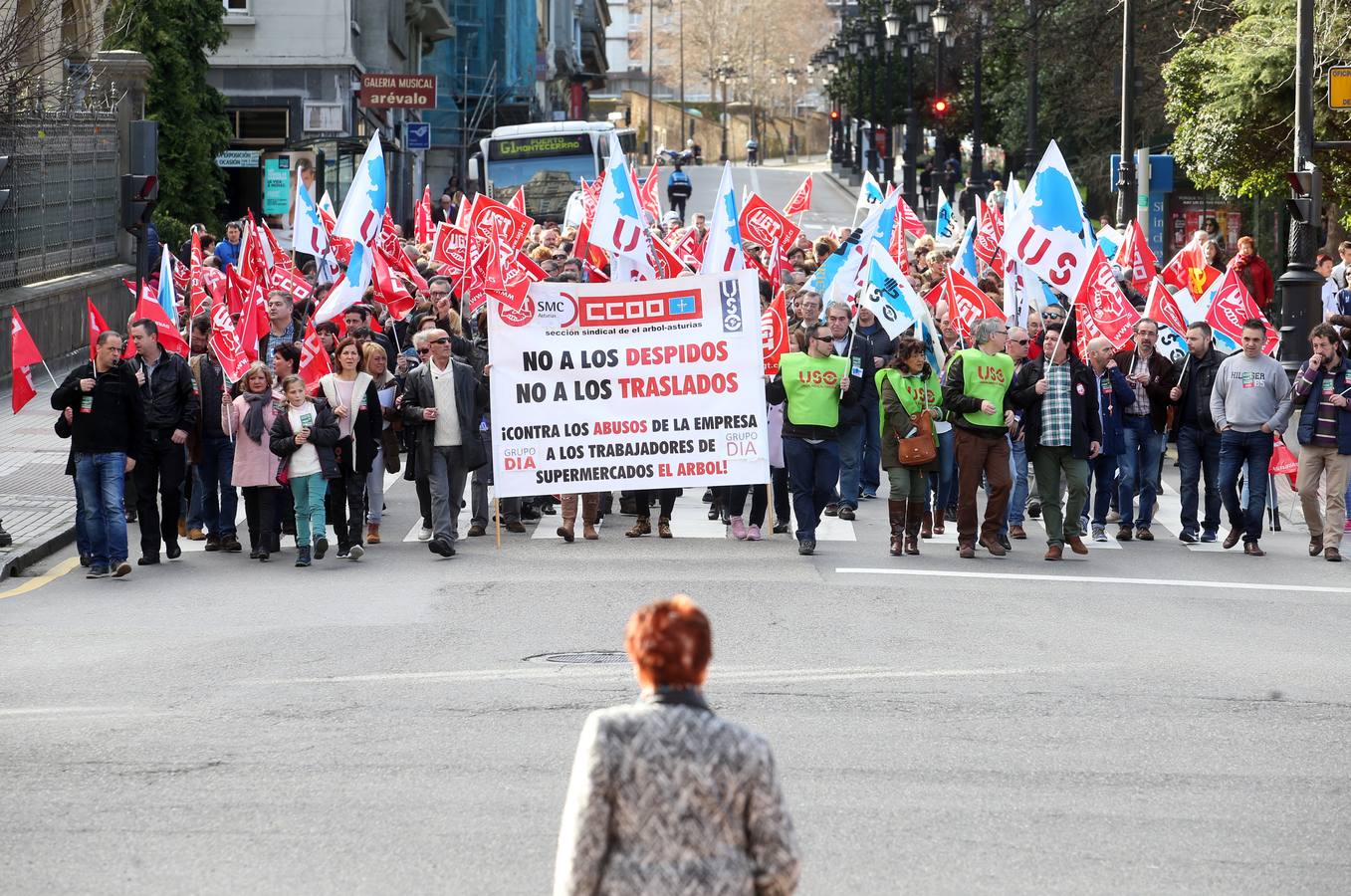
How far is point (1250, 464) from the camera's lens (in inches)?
615

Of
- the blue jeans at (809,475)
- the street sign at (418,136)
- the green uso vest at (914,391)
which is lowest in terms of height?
the blue jeans at (809,475)

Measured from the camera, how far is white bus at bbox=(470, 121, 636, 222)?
45.8m

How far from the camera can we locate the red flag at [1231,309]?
17.2 m

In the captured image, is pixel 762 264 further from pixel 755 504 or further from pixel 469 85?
pixel 469 85

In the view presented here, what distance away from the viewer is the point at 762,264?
2417cm

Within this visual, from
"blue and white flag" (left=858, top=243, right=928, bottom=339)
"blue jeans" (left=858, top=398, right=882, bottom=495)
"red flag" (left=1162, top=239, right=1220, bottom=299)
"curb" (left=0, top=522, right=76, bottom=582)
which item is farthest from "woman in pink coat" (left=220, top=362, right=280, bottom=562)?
"red flag" (left=1162, top=239, right=1220, bottom=299)

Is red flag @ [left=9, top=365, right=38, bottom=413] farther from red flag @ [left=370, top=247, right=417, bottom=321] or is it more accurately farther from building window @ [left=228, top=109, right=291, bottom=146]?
building window @ [left=228, top=109, right=291, bottom=146]

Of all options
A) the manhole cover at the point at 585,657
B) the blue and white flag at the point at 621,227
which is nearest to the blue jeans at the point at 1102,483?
the blue and white flag at the point at 621,227

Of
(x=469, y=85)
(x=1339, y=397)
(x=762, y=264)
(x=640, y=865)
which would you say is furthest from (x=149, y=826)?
(x=469, y=85)

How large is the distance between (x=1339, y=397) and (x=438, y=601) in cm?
708

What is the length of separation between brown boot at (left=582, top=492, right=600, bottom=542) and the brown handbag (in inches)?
98.7

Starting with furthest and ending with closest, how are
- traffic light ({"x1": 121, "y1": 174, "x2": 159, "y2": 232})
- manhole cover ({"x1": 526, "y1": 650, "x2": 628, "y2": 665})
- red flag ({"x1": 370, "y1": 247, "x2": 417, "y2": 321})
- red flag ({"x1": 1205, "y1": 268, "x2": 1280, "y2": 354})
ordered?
traffic light ({"x1": 121, "y1": 174, "x2": 159, "y2": 232}) < red flag ({"x1": 370, "y1": 247, "x2": 417, "y2": 321}) < red flag ({"x1": 1205, "y1": 268, "x2": 1280, "y2": 354}) < manhole cover ({"x1": 526, "y1": 650, "x2": 628, "y2": 665})

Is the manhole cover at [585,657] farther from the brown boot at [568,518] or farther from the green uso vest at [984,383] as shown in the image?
the green uso vest at [984,383]

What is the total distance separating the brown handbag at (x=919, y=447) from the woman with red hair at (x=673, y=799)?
1041cm
